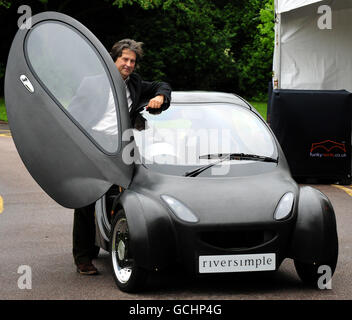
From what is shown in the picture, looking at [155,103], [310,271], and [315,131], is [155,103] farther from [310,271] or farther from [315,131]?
[315,131]

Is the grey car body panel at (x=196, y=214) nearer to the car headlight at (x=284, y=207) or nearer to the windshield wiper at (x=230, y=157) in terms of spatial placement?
the car headlight at (x=284, y=207)

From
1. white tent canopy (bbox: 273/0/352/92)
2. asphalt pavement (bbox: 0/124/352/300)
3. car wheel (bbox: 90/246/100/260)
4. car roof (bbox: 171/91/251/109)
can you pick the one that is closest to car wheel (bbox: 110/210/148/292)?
asphalt pavement (bbox: 0/124/352/300)

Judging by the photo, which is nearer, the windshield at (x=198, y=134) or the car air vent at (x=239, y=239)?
the car air vent at (x=239, y=239)

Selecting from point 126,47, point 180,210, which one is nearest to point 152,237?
point 180,210

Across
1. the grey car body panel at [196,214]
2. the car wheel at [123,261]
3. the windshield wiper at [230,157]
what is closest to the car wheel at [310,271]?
the grey car body panel at [196,214]

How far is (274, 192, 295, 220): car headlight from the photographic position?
5.98 meters

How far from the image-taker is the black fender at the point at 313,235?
602 centimetres

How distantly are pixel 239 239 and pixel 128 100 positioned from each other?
5.55ft

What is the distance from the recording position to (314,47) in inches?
571

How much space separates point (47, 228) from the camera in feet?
30.2

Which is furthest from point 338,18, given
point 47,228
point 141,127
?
point 141,127

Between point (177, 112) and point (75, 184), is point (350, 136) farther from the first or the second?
point (75, 184)

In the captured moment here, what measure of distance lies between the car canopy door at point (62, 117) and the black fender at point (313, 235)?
1330 mm

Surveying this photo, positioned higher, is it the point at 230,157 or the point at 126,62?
the point at 126,62
